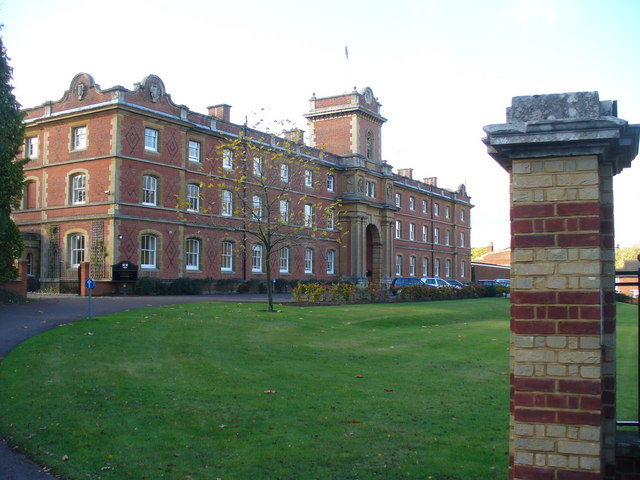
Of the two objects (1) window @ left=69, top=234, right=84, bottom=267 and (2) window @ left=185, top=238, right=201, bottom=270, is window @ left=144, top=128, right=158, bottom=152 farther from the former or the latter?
(1) window @ left=69, top=234, right=84, bottom=267

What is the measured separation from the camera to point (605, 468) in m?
4.66

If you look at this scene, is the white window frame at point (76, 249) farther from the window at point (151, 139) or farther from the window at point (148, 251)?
the window at point (151, 139)

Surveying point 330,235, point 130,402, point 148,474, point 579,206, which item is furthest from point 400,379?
point 330,235

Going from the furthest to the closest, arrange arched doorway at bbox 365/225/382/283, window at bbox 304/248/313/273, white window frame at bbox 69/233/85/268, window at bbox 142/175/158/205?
arched doorway at bbox 365/225/382/283, window at bbox 304/248/313/273, window at bbox 142/175/158/205, white window frame at bbox 69/233/85/268

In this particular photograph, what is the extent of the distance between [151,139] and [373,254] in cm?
2848

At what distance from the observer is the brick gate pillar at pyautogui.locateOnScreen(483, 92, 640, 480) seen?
424cm

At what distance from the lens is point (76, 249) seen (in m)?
35.1

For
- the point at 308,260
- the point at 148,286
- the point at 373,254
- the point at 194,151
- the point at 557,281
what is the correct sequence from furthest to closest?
the point at 373,254, the point at 308,260, the point at 194,151, the point at 148,286, the point at 557,281

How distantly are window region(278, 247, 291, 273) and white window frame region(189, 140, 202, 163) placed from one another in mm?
10909

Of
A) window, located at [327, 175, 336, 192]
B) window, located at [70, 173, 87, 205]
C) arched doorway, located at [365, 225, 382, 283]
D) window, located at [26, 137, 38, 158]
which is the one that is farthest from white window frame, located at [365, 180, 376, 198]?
window, located at [26, 137, 38, 158]

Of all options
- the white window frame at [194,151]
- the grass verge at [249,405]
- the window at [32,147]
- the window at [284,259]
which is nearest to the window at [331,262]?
the window at [284,259]

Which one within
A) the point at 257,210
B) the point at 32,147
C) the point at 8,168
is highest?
the point at 32,147

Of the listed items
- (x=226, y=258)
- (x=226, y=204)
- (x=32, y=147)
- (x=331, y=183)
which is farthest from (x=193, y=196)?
(x=331, y=183)

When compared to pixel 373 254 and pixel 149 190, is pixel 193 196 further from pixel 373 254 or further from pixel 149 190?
pixel 373 254
